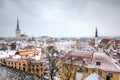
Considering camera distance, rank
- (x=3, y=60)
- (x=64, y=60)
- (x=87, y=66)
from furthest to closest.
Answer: (x=3, y=60) < (x=64, y=60) < (x=87, y=66)

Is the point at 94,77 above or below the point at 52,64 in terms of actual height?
below

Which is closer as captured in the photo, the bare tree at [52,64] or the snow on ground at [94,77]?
the bare tree at [52,64]

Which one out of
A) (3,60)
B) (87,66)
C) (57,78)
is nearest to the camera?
(87,66)

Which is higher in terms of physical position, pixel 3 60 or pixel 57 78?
pixel 3 60

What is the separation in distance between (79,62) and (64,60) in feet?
7.56

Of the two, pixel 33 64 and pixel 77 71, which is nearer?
pixel 77 71

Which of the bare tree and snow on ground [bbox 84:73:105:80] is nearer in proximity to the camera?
the bare tree

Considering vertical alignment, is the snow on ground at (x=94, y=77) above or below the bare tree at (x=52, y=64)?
below

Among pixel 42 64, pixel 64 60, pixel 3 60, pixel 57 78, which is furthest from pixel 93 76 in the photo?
pixel 3 60

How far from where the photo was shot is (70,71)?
64.7ft

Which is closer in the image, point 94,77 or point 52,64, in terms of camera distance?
point 52,64

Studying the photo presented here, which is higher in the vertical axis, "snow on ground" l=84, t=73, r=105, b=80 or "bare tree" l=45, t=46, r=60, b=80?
"bare tree" l=45, t=46, r=60, b=80

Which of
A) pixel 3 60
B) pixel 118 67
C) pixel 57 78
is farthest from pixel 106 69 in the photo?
pixel 3 60

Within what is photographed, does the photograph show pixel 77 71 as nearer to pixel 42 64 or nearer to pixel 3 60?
pixel 42 64
